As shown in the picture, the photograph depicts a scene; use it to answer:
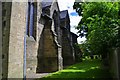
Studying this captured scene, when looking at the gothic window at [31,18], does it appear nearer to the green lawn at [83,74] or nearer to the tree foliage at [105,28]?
the green lawn at [83,74]

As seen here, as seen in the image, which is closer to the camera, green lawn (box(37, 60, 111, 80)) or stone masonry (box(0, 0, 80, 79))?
stone masonry (box(0, 0, 80, 79))

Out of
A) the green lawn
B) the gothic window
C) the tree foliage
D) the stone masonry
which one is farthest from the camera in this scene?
the gothic window

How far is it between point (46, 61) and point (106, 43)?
28.9 ft

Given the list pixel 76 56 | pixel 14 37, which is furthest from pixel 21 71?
pixel 76 56

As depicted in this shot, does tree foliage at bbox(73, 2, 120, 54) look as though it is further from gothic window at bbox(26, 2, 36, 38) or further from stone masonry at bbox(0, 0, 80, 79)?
gothic window at bbox(26, 2, 36, 38)

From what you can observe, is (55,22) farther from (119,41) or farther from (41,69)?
(119,41)

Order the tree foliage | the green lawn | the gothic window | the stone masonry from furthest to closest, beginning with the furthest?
1. the gothic window
2. the green lawn
3. the tree foliage
4. the stone masonry

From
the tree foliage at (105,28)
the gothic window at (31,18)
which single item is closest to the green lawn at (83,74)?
the tree foliage at (105,28)

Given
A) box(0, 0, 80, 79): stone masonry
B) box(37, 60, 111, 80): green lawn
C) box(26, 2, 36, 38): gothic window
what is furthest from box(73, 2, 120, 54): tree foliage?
box(26, 2, 36, 38): gothic window

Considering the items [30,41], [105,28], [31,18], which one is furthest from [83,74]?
[31,18]

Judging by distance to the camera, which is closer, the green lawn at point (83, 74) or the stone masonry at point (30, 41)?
the stone masonry at point (30, 41)

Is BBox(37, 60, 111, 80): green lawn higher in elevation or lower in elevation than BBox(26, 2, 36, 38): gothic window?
lower

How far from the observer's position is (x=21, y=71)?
1055 centimetres

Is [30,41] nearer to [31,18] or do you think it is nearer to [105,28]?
[31,18]
